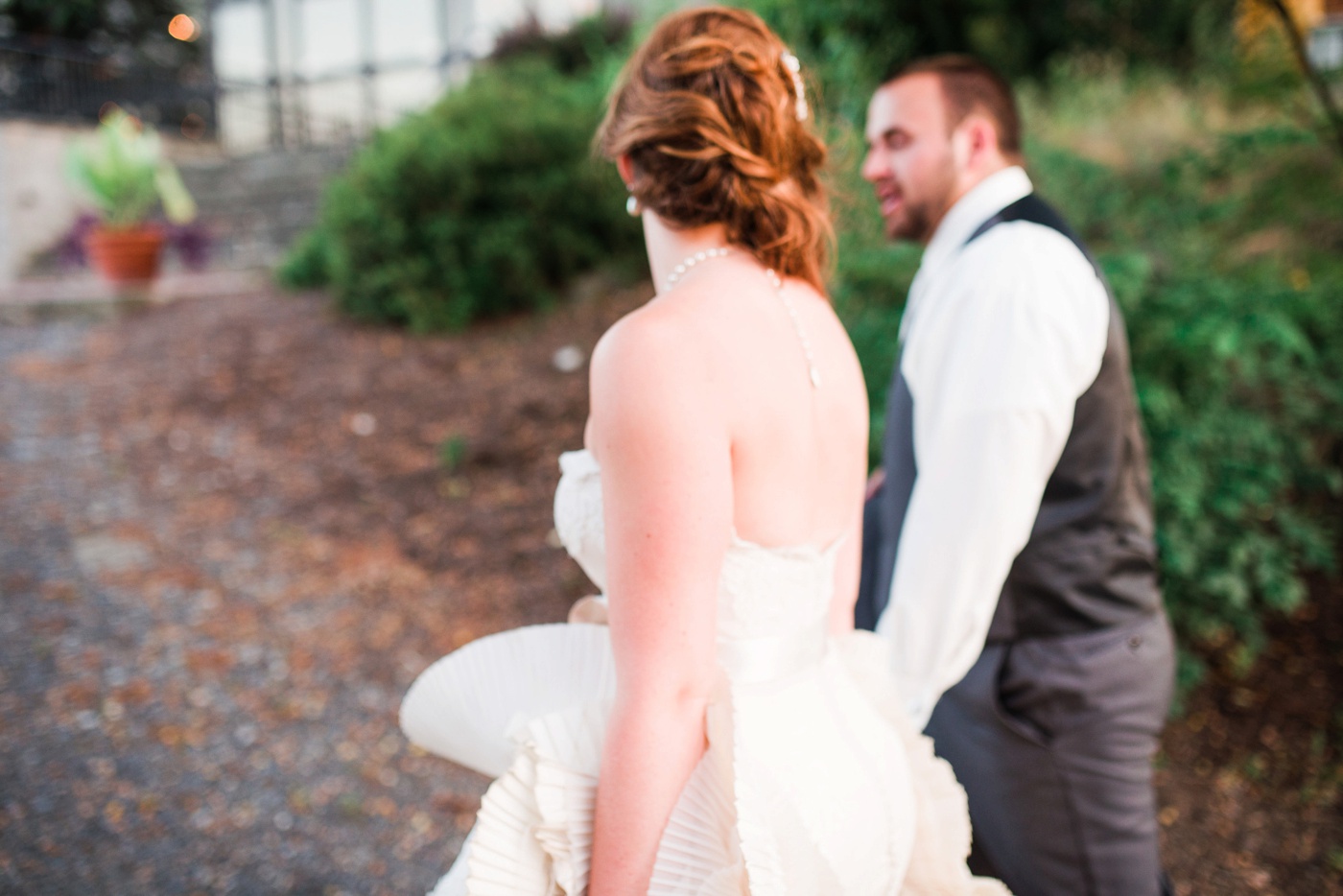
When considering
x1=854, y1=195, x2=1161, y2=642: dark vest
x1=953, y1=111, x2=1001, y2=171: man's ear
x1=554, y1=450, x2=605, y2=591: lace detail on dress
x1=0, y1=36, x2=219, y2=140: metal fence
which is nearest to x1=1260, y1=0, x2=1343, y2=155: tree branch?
x1=953, y1=111, x2=1001, y2=171: man's ear

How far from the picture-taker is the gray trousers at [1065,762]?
1891mm

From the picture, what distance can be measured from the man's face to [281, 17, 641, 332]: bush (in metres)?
4.35

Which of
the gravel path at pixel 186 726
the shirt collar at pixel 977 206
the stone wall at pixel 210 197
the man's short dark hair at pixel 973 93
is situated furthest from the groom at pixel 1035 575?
the stone wall at pixel 210 197

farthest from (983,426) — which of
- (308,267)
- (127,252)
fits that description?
(127,252)

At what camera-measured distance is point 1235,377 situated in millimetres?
3854

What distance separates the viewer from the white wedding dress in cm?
119

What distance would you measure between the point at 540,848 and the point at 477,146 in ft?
21.3

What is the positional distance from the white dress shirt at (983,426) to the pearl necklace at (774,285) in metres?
0.63

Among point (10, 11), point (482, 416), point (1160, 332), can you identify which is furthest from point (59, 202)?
point (1160, 332)

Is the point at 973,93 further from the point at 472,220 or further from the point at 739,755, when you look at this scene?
the point at 472,220

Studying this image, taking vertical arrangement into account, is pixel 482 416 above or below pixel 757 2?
below

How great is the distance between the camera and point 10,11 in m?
15.0

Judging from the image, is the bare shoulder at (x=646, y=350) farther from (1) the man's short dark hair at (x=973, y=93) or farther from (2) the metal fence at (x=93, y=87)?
(2) the metal fence at (x=93, y=87)

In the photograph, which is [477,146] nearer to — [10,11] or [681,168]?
[681,168]
